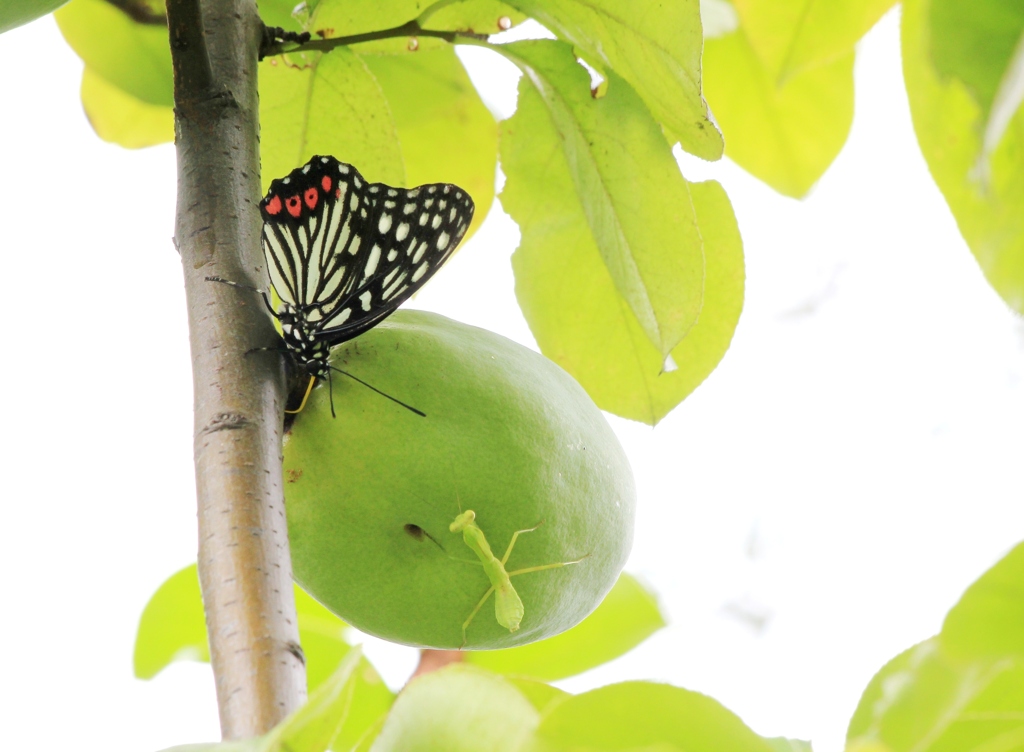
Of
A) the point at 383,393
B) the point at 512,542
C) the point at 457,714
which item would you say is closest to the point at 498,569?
the point at 512,542

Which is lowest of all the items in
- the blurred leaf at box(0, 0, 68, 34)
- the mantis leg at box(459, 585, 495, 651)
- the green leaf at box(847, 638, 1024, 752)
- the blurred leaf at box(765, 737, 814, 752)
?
the blurred leaf at box(765, 737, 814, 752)

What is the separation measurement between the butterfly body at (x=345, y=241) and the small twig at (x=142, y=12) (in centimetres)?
32

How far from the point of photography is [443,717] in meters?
0.46

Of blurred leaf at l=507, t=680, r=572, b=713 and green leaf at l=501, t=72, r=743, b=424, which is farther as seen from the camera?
green leaf at l=501, t=72, r=743, b=424

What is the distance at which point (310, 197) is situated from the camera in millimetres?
807

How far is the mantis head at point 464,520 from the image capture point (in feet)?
2.37

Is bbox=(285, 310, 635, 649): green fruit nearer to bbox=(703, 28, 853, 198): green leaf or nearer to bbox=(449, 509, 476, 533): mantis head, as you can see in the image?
bbox=(449, 509, 476, 533): mantis head

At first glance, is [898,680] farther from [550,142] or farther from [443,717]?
[550,142]

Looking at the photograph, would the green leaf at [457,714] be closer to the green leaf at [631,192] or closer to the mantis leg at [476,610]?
the mantis leg at [476,610]

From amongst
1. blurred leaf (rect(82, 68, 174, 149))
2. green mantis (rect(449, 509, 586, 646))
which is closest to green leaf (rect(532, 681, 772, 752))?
green mantis (rect(449, 509, 586, 646))

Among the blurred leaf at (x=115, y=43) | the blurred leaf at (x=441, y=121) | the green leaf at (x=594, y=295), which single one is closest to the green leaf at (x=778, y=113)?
the green leaf at (x=594, y=295)

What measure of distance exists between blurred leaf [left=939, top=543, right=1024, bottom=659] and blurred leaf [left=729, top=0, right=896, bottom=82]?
1.89 feet

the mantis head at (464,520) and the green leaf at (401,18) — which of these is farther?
the green leaf at (401,18)

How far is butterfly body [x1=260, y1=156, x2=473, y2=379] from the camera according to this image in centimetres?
80
